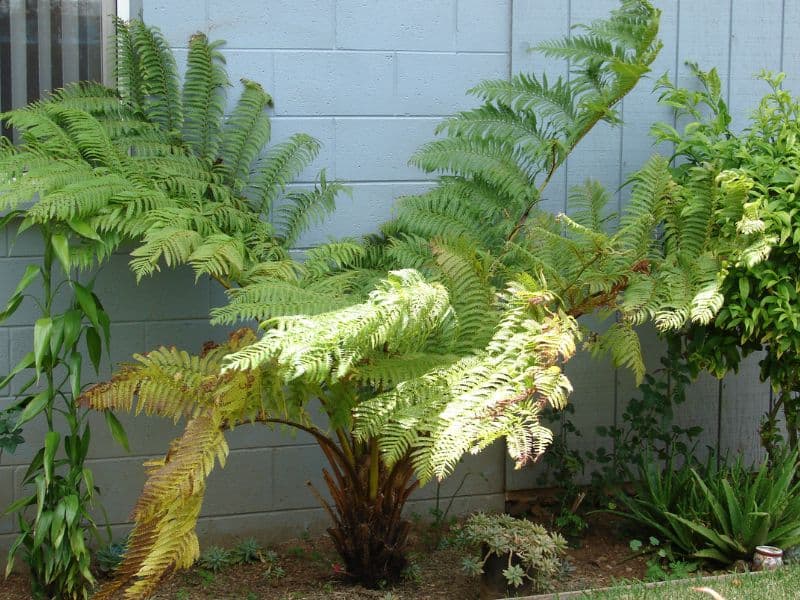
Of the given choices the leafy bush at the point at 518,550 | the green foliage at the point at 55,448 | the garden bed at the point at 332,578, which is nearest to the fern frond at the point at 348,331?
the green foliage at the point at 55,448

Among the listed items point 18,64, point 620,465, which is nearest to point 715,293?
point 620,465

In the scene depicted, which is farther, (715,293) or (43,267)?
(43,267)

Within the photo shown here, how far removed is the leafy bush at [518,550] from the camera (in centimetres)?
324

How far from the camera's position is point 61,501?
125 inches

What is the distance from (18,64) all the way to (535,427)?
2358mm

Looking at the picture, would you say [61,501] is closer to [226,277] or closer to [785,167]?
[226,277]

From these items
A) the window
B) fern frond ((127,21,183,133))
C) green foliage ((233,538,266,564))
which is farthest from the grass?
the window

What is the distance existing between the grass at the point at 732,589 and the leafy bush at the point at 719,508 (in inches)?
7.7

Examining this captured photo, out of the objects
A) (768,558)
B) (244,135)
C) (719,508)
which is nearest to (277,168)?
(244,135)

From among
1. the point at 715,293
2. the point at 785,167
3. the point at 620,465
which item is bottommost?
the point at 620,465

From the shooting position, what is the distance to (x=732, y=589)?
10.6 ft

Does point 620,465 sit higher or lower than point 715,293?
lower

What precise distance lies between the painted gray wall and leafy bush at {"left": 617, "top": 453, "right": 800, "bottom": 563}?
50 cm

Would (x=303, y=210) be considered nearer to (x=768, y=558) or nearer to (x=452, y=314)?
(x=452, y=314)
